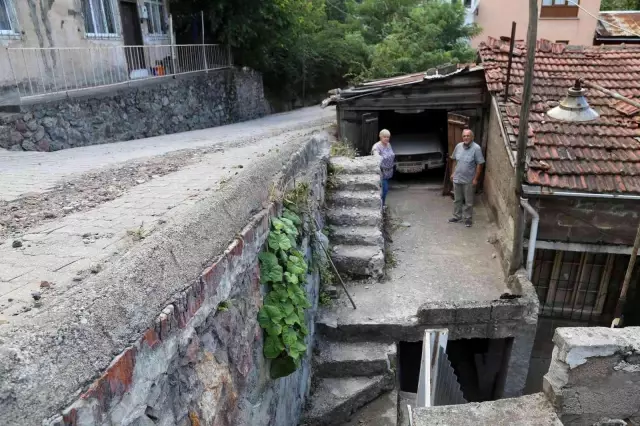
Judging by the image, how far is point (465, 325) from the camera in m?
5.59

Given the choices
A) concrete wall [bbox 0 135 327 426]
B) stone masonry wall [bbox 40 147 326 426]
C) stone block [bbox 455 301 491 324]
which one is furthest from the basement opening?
concrete wall [bbox 0 135 327 426]

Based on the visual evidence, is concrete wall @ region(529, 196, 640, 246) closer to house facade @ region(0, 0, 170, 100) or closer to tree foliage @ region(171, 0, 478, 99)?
house facade @ region(0, 0, 170, 100)

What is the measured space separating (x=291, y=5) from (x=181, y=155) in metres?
9.97

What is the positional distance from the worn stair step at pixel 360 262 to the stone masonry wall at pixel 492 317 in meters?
0.95

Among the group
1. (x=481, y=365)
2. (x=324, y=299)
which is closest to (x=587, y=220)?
(x=481, y=365)

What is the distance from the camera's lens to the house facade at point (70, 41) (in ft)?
25.3

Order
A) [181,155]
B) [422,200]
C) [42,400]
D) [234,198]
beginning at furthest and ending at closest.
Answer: [422,200] < [181,155] < [234,198] < [42,400]

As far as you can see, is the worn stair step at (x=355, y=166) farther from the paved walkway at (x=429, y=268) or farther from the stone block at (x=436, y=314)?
the stone block at (x=436, y=314)

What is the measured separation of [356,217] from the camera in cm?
662

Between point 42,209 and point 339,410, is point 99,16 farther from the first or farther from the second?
point 339,410

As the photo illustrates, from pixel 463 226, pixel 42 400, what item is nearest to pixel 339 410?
pixel 42 400

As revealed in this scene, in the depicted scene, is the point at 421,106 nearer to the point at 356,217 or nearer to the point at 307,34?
the point at 356,217

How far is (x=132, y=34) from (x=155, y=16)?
1072 millimetres

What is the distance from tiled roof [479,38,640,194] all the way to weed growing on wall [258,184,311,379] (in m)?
3.49
